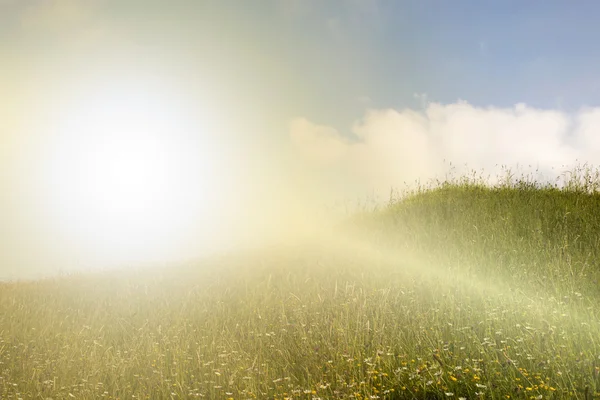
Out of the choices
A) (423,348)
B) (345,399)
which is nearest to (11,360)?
(345,399)

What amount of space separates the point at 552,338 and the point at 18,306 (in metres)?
12.2

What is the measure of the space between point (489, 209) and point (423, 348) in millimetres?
7132

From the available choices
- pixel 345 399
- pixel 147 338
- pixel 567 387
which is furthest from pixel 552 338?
pixel 147 338

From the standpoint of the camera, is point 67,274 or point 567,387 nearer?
point 567,387

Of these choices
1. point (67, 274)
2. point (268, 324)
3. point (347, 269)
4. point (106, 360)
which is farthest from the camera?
point (67, 274)

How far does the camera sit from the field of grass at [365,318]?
5223 mm

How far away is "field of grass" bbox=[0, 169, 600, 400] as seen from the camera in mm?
5223

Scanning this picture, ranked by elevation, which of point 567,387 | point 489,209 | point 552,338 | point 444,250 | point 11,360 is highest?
point 489,209

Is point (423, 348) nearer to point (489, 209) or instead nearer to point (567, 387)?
point (567, 387)

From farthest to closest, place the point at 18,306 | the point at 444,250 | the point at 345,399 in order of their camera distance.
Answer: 1. the point at 18,306
2. the point at 444,250
3. the point at 345,399

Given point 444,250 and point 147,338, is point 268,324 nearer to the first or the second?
point 147,338

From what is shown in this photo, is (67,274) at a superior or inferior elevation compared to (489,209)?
inferior

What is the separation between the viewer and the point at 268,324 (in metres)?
8.20

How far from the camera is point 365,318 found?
7.04 m
